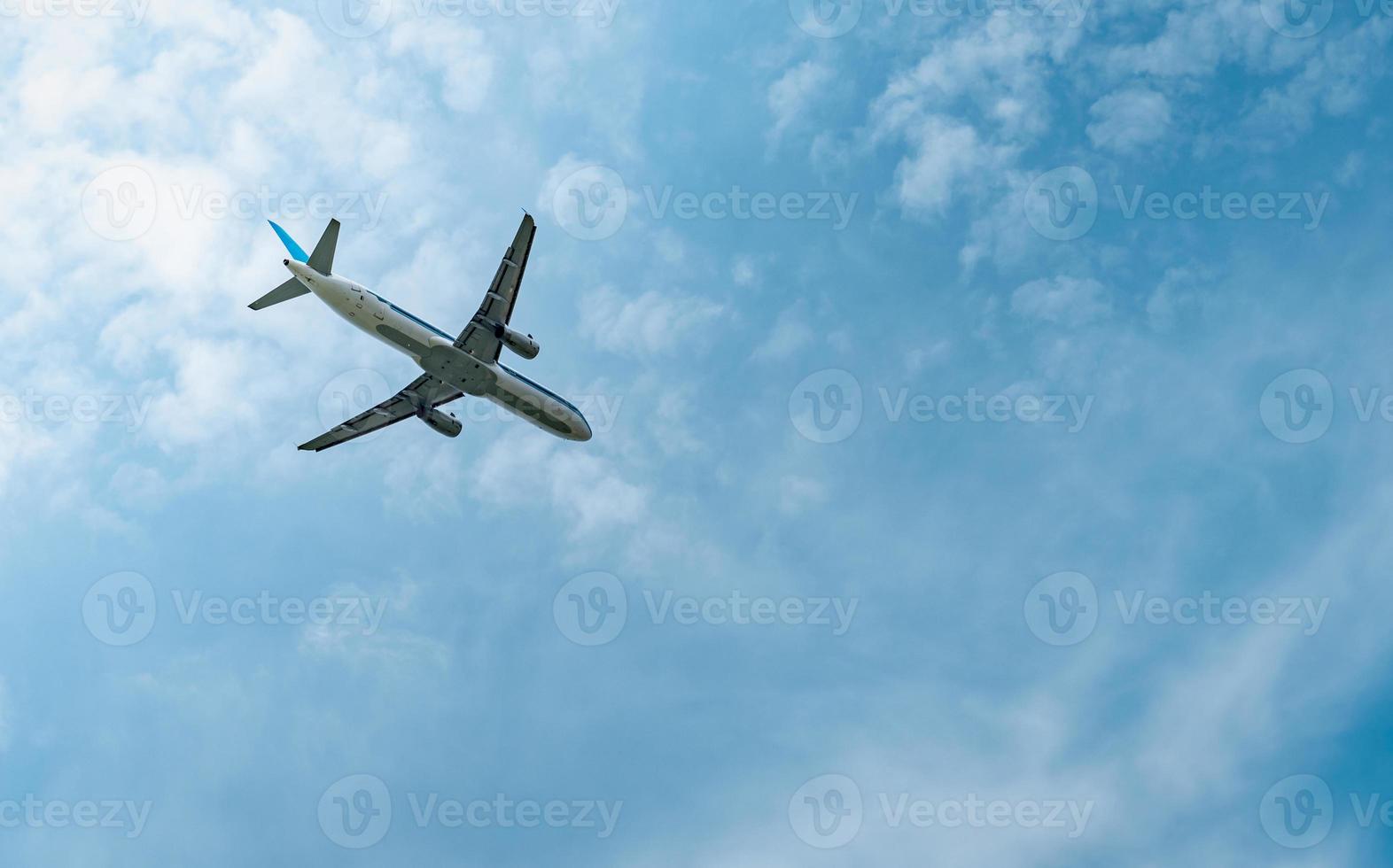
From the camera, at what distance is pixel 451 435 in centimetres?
6906

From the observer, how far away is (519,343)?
61.9 meters

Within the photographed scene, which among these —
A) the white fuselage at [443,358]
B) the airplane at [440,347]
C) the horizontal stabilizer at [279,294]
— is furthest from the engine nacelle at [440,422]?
the horizontal stabilizer at [279,294]

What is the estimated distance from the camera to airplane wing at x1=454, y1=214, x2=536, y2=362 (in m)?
60.4

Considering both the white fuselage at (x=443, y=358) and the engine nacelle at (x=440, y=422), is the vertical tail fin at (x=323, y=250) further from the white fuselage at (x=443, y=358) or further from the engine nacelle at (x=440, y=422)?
the engine nacelle at (x=440, y=422)

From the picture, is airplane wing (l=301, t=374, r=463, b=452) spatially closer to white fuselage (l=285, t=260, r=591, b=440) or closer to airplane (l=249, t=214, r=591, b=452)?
airplane (l=249, t=214, r=591, b=452)

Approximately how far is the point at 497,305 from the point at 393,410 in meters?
12.1

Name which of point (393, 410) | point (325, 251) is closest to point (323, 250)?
point (325, 251)

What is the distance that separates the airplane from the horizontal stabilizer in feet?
0.15

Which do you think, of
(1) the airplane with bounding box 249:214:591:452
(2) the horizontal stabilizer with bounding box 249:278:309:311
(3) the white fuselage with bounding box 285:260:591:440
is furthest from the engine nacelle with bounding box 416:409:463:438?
(2) the horizontal stabilizer with bounding box 249:278:309:311

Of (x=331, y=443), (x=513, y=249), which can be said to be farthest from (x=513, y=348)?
(x=331, y=443)

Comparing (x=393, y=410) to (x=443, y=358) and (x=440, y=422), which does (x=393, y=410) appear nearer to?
(x=440, y=422)

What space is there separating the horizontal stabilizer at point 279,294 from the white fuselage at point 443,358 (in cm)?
152

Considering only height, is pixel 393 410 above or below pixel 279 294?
above

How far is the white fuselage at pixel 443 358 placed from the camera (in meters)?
57.6
